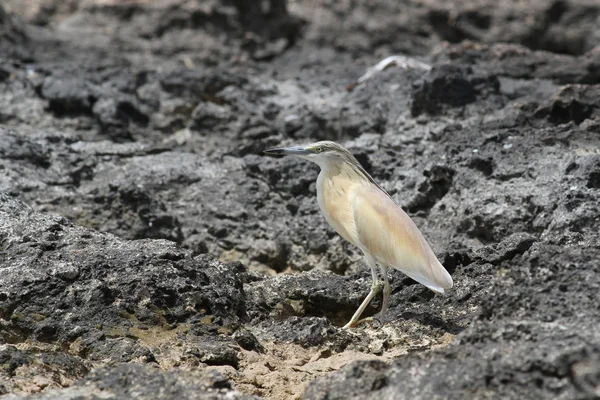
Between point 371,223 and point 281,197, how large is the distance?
60.5 inches

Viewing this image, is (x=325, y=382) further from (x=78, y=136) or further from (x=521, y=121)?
(x=78, y=136)

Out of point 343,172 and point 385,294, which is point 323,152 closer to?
point 343,172

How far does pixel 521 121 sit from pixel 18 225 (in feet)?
12.8

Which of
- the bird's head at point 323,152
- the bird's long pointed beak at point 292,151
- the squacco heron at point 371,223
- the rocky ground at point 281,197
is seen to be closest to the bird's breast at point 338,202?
the squacco heron at point 371,223

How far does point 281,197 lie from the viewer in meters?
6.98

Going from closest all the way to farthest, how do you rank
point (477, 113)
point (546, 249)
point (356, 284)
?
point (546, 249)
point (356, 284)
point (477, 113)

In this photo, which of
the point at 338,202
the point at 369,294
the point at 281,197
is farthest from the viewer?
the point at 281,197

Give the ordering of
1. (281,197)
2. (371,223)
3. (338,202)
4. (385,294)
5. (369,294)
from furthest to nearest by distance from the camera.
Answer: (281,197) → (338,202) → (371,223) → (369,294) → (385,294)

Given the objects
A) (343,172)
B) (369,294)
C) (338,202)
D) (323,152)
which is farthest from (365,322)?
(323,152)

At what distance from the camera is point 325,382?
3.70 meters

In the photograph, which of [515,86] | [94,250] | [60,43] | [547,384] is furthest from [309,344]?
[60,43]

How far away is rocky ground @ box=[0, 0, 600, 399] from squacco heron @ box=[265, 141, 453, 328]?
8.9 inches

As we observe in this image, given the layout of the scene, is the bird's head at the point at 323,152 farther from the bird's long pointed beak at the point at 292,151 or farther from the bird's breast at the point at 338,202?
the bird's breast at the point at 338,202

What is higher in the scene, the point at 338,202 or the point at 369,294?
the point at 338,202
